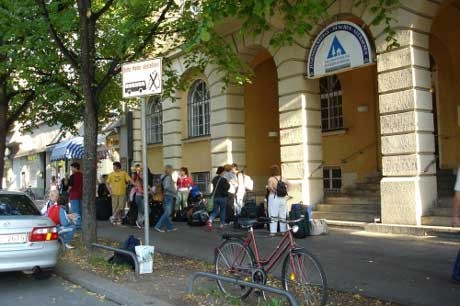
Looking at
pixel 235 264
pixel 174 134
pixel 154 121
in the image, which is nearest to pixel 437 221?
pixel 235 264

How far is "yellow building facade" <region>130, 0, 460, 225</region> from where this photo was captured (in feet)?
41.0

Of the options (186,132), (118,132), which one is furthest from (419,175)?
(118,132)

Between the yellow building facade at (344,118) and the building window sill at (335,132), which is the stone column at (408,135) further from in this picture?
the building window sill at (335,132)

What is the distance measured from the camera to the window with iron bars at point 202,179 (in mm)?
20381

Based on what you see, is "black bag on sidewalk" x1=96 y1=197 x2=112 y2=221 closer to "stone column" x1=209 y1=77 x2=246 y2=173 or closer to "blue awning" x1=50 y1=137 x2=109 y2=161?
"stone column" x1=209 y1=77 x2=246 y2=173

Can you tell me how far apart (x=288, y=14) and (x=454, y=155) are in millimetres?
8713

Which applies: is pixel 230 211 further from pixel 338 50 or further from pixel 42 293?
pixel 42 293

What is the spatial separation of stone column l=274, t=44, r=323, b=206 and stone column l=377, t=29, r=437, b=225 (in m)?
2.64

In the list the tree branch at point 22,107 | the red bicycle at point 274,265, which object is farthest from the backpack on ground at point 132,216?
the red bicycle at point 274,265

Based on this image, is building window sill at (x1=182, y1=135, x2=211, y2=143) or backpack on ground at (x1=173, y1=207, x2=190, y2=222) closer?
backpack on ground at (x1=173, y1=207, x2=190, y2=222)

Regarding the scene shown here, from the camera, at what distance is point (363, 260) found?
372 inches

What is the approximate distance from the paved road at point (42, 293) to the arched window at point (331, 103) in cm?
1125

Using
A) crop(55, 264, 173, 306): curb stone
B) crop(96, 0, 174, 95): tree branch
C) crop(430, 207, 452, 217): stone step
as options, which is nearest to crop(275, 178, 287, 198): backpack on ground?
crop(430, 207, 452, 217): stone step

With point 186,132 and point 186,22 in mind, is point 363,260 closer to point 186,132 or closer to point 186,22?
point 186,22
